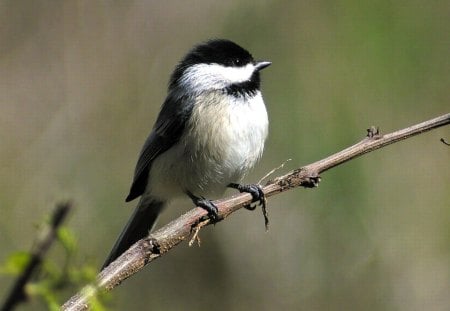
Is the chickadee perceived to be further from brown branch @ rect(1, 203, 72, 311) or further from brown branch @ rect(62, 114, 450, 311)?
brown branch @ rect(1, 203, 72, 311)

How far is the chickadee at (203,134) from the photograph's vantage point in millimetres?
2934

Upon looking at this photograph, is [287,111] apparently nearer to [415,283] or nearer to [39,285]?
[415,283]

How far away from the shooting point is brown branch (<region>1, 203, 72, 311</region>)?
56 centimetres

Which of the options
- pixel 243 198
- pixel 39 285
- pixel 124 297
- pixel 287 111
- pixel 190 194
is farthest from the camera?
pixel 287 111

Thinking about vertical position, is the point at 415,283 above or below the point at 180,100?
below

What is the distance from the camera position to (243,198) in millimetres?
1731

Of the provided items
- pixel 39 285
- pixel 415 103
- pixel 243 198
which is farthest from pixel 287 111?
pixel 39 285

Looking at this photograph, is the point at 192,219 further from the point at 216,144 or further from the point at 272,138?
the point at 272,138

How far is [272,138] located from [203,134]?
0.86 meters

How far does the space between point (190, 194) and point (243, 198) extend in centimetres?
140

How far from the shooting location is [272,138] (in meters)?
3.74

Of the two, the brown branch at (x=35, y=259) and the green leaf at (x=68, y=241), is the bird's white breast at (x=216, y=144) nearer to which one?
the green leaf at (x=68, y=241)

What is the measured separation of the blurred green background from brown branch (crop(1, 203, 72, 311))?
2916mm

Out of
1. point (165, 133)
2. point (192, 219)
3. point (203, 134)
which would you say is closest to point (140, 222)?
point (165, 133)
